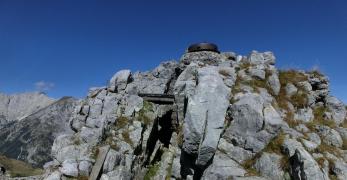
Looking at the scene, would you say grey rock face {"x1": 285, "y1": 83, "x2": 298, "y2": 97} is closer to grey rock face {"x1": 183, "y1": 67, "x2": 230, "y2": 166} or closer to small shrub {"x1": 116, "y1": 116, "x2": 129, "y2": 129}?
grey rock face {"x1": 183, "y1": 67, "x2": 230, "y2": 166}

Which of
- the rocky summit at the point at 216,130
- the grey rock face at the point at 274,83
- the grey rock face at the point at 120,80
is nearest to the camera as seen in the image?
the rocky summit at the point at 216,130

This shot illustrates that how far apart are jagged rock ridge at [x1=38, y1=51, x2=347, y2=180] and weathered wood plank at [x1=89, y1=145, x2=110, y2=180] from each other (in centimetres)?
38

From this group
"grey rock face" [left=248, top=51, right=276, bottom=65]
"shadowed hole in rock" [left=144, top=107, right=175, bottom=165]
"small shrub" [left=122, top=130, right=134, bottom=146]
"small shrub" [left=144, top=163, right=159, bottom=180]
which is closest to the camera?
"small shrub" [left=122, top=130, right=134, bottom=146]

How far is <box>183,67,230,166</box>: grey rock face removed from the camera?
26391 mm

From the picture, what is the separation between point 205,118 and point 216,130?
141cm

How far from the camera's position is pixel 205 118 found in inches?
1081

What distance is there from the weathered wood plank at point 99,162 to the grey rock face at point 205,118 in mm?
8066

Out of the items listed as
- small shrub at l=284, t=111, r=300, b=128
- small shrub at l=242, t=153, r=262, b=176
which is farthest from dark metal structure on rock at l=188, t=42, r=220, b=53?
small shrub at l=242, t=153, r=262, b=176

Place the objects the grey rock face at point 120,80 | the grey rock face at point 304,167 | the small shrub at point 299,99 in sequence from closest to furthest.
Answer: the grey rock face at point 304,167 < the small shrub at point 299,99 < the grey rock face at point 120,80

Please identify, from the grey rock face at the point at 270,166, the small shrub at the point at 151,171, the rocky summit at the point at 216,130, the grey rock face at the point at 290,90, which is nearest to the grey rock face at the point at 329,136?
the rocky summit at the point at 216,130

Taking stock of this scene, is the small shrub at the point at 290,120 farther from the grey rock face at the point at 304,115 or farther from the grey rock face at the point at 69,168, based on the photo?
the grey rock face at the point at 69,168

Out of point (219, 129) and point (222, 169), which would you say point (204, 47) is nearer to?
point (219, 129)

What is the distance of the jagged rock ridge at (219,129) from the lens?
24.6 metres

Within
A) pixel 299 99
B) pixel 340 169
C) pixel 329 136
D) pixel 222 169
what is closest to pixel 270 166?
pixel 222 169
